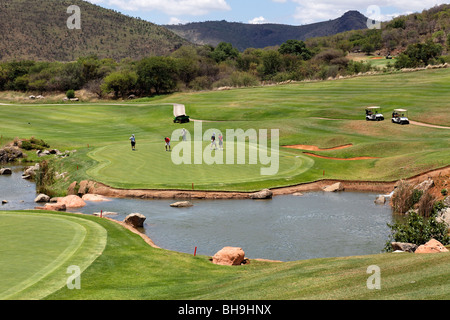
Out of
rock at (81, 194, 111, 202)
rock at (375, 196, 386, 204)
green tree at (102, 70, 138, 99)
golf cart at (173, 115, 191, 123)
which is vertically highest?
green tree at (102, 70, 138, 99)

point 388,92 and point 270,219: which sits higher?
point 388,92

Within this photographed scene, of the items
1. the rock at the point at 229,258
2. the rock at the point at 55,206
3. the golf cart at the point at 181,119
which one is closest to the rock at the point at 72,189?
the rock at the point at 55,206

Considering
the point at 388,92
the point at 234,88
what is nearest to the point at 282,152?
the point at 388,92

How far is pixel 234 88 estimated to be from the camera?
131750mm

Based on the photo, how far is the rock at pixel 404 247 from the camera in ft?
91.0

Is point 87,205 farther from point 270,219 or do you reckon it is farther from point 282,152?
point 282,152

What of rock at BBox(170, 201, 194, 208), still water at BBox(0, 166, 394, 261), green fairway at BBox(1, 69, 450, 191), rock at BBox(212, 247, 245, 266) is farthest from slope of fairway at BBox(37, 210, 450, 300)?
green fairway at BBox(1, 69, 450, 191)

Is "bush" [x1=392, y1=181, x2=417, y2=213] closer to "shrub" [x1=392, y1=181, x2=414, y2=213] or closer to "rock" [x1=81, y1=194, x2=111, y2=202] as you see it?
"shrub" [x1=392, y1=181, x2=414, y2=213]

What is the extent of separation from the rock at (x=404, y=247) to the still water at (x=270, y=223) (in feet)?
9.01

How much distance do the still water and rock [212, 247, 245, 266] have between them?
175 inches

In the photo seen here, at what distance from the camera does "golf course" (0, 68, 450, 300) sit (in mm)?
18875

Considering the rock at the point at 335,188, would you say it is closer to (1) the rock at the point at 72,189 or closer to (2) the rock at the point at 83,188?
(2) the rock at the point at 83,188

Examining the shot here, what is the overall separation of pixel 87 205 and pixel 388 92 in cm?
7221
